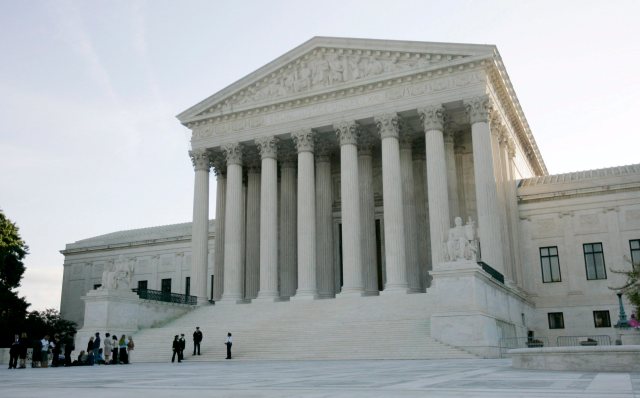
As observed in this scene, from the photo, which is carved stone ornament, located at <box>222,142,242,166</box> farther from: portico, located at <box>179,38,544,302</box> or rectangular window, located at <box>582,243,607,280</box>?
rectangular window, located at <box>582,243,607,280</box>

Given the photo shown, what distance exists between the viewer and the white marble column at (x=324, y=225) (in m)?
44.8

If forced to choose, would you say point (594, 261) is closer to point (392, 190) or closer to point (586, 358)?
point (392, 190)

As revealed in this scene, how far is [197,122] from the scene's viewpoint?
1876 inches

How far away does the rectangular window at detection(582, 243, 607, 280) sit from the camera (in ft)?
140

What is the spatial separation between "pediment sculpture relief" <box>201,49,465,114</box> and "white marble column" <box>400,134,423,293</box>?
4795mm

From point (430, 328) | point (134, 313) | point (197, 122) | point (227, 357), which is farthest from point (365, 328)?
point (197, 122)

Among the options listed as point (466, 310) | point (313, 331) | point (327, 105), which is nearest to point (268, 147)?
point (327, 105)

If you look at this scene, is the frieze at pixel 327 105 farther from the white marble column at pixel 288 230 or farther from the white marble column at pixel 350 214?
the white marble column at pixel 288 230

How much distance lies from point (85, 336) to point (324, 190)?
1991 centimetres

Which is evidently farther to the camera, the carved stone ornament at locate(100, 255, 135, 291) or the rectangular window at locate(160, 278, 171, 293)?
the rectangular window at locate(160, 278, 171, 293)

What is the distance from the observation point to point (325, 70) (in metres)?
43.4

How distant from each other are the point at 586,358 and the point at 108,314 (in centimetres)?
2897

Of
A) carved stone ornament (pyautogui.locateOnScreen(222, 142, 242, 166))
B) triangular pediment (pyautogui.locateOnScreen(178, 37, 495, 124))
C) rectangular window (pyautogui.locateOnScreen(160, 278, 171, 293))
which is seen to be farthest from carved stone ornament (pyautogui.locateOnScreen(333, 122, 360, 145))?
rectangular window (pyautogui.locateOnScreen(160, 278, 171, 293))

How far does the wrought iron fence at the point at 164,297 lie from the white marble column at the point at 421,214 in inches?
650
